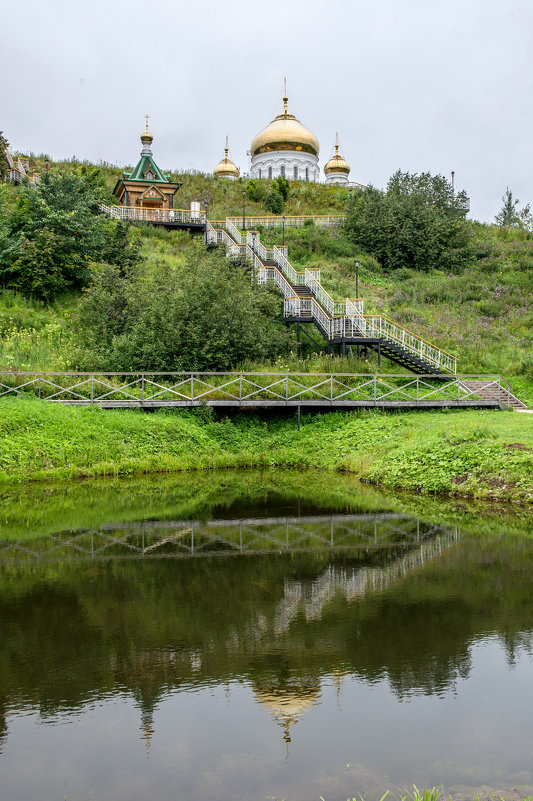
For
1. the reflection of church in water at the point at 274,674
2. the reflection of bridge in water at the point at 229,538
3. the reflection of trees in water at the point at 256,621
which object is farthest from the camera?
the reflection of bridge in water at the point at 229,538

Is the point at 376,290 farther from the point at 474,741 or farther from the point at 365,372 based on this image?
the point at 474,741

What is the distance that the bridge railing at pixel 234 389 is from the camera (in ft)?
73.9

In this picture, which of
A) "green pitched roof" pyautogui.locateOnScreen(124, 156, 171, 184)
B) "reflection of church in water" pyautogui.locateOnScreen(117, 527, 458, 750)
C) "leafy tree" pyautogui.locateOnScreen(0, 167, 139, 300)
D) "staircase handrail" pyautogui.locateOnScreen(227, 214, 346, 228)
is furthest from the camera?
"green pitched roof" pyautogui.locateOnScreen(124, 156, 171, 184)

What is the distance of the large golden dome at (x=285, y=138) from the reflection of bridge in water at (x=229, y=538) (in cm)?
6552

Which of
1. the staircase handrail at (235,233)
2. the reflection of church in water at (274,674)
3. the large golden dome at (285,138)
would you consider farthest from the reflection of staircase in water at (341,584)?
the large golden dome at (285,138)

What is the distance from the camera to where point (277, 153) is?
242ft

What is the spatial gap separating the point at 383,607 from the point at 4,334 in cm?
2453

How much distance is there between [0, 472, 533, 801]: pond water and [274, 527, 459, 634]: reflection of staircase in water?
0.16 ft

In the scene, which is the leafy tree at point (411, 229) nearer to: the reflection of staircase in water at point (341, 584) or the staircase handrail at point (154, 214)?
the staircase handrail at point (154, 214)

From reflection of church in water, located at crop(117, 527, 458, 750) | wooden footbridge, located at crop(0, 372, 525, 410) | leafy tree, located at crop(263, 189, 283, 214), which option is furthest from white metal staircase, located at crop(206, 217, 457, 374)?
reflection of church in water, located at crop(117, 527, 458, 750)

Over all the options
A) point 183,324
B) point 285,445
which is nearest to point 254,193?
point 183,324

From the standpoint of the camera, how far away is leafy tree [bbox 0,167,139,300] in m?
34.6

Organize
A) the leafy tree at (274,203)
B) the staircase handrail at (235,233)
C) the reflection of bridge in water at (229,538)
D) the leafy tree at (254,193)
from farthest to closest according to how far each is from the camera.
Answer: the leafy tree at (254,193) < the leafy tree at (274,203) < the staircase handrail at (235,233) < the reflection of bridge in water at (229,538)

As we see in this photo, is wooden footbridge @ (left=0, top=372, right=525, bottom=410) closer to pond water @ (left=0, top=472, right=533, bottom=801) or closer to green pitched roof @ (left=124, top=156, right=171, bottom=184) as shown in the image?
pond water @ (left=0, top=472, right=533, bottom=801)
